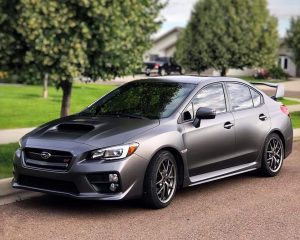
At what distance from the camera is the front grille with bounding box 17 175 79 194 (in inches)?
259

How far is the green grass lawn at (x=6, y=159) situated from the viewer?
28.1 ft

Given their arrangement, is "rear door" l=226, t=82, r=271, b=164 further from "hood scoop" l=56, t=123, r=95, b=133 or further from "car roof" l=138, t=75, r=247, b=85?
"hood scoop" l=56, t=123, r=95, b=133

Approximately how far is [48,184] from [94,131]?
0.77 m

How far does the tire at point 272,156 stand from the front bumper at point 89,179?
8.86 feet

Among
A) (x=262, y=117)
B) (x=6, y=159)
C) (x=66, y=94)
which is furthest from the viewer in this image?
(x=66, y=94)

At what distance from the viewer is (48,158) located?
6.68m

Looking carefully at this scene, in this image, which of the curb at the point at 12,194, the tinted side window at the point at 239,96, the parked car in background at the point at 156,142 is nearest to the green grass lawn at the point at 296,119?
the parked car in background at the point at 156,142

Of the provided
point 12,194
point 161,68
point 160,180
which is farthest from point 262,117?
point 161,68

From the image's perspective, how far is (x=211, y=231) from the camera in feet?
19.9

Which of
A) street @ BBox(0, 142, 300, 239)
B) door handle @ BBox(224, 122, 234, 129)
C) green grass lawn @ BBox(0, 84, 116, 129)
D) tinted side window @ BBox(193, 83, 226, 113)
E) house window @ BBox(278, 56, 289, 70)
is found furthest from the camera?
house window @ BBox(278, 56, 289, 70)

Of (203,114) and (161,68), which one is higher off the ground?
(203,114)

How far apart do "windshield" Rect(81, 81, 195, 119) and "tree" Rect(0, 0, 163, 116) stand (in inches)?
26.5

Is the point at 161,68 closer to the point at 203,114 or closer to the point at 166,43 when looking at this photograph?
the point at 166,43

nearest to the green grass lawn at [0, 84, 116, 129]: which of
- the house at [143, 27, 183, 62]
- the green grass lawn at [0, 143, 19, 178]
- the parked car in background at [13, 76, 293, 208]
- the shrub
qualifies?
the green grass lawn at [0, 143, 19, 178]
